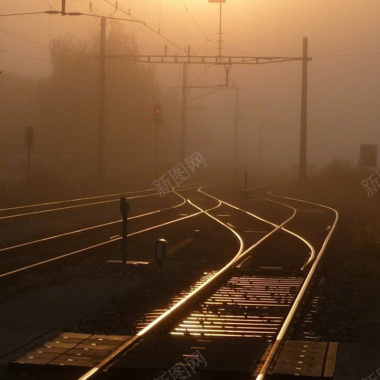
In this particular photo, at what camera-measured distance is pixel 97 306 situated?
11664 millimetres

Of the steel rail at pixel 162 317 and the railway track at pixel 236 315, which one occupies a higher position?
the steel rail at pixel 162 317

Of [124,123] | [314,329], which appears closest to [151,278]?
[314,329]

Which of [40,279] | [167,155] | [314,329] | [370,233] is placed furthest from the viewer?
[167,155]

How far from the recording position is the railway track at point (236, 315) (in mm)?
8086

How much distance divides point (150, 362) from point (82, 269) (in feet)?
24.4

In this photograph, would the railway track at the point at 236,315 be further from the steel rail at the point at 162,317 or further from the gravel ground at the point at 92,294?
the gravel ground at the point at 92,294

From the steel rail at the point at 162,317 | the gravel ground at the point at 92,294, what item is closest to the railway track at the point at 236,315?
the steel rail at the point at 162,317

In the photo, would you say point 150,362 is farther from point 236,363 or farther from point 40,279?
point 40,279

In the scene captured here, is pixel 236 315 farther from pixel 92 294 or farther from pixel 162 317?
pixel 92 294

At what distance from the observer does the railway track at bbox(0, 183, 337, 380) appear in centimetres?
809

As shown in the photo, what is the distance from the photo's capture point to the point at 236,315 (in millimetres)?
11000

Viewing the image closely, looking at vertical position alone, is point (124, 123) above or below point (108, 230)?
above

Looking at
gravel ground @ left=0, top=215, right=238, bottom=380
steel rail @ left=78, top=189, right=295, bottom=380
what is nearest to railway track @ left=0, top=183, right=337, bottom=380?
steel rail @ left=78, top=189, right=295, bottom=380

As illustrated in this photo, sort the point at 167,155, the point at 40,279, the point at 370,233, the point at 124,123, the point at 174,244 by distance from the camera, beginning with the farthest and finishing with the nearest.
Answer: the point at 167,155 < the point at 124,123 < the point at 370,233 < the point at 174,244 < the point at 40,279
